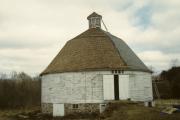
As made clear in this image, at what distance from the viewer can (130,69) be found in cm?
2912

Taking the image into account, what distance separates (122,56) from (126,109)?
6.05 metres

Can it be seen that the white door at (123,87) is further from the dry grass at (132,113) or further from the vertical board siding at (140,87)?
the dry grass at (132,113)

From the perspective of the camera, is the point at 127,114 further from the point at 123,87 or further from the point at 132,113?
the point at 123,87

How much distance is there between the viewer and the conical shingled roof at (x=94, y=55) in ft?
96.1

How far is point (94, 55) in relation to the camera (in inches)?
1195

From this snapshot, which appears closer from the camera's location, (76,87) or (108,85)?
(108,85)

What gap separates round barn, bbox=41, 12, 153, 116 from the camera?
2875 centimetres

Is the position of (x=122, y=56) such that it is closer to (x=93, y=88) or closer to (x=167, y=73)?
(x=93, y=88)

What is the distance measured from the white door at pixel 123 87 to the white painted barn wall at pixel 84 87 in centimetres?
37

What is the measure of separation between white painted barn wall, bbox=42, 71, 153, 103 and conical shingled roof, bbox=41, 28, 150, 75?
0.51m

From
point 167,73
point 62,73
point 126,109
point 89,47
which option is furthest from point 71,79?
point 167,73

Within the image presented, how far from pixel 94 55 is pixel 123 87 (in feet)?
12.7

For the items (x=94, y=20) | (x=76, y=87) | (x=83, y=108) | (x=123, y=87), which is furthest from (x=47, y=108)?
(x=94, y=20)

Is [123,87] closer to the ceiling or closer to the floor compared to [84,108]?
closer to the ceiling
